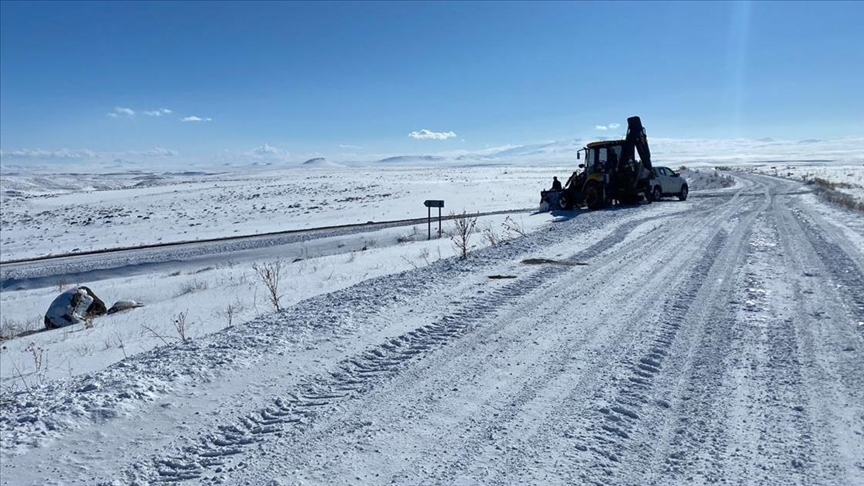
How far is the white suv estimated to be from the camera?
86.1ft

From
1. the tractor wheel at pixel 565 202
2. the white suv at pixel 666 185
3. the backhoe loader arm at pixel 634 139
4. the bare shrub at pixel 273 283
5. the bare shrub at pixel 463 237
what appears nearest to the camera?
the bare shrub at pixel 273 283

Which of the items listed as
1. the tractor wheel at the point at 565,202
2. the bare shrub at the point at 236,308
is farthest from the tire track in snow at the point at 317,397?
the tractor wheel at the point at 565,202

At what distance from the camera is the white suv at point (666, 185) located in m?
26.2

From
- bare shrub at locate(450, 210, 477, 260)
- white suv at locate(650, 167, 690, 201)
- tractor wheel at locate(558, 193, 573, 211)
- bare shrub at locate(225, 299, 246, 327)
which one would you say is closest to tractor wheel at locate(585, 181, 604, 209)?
tractor wheel at locate(558, 193, 573, 211)

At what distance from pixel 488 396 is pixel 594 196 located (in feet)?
67.1

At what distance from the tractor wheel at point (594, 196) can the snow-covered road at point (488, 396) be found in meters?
15.6

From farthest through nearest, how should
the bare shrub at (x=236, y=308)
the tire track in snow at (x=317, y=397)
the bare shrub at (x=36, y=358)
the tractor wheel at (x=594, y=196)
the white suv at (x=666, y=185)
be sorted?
the white suv at (x=666, y=185), the tractor wheel at (x=594, y=196), the bare shrub at (x=236, y=308), the bare shrub at (x=36, y=358), the tire track in snow at (x=317, y=397)

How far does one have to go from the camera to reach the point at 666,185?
88.2 ft

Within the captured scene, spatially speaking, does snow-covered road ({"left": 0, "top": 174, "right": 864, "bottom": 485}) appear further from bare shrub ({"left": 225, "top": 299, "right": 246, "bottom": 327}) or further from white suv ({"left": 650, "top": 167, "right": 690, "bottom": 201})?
white suv ({"left": 650, "top": 167, "right": 690, "bottom": 201})

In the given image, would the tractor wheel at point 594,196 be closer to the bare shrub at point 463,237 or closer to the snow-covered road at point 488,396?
the bare shrub at point 463,237

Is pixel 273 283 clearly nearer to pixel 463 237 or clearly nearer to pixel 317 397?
pixel 463 237

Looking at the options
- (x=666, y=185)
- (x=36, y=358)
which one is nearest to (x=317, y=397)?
(x=36, y=358)

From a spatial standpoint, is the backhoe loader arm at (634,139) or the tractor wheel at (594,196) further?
the backhoe loader arm at (634,139)

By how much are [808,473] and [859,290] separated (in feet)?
18.7
